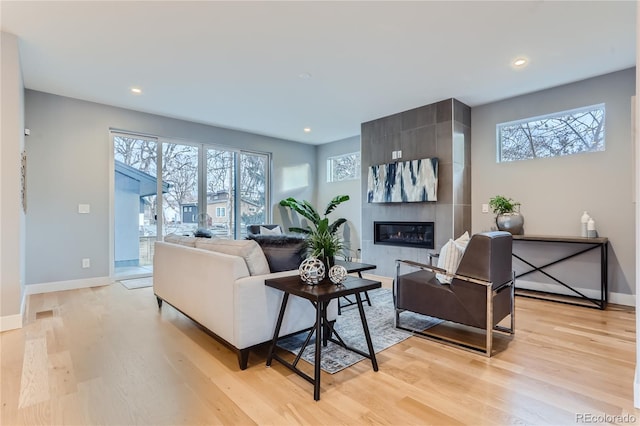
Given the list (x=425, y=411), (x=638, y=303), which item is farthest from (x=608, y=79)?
(x=425, y=411)

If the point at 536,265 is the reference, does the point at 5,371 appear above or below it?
below

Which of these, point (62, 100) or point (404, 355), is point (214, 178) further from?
point (404, 355)

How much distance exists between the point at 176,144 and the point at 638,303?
611cm

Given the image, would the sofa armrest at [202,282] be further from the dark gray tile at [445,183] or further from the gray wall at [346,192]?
the gray wall at [346,192]

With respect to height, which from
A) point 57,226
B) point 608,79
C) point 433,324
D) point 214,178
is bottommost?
point 433,324

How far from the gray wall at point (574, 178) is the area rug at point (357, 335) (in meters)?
2.35

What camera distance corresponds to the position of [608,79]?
3.75 metres

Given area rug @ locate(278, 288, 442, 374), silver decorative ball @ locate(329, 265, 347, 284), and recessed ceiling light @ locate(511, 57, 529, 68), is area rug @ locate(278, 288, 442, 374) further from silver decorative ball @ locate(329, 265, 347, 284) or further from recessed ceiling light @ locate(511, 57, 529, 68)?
recessed ceiling light @ locate(511, 57, 529, 68)

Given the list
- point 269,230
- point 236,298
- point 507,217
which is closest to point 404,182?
point 507,217

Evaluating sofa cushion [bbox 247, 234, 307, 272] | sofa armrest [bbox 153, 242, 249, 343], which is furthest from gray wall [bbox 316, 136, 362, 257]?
sofa cushion [bbox 247, 234, 307, 272]

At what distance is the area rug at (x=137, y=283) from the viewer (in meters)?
4.62

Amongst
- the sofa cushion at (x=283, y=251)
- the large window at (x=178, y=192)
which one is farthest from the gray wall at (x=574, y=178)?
the large window at (x=178, y=192)

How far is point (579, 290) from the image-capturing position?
13.0ft

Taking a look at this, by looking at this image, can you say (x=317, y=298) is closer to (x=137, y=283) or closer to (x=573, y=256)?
(x=573, y=256)
